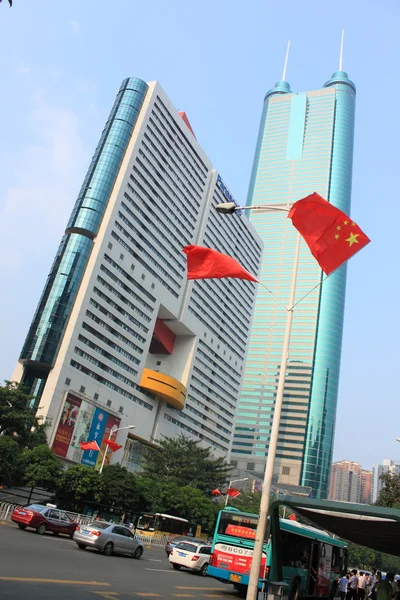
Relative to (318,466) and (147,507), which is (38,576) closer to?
(147,507)

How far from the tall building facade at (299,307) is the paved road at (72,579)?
13480cm

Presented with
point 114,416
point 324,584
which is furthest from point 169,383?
point 324,584

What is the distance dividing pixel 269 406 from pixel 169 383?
9097 centimetres

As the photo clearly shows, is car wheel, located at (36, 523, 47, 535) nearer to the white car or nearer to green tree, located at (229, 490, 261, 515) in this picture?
the white car

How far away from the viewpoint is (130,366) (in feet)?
257

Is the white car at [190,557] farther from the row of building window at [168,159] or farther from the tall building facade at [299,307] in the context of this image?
the tall building facade at [299,307]

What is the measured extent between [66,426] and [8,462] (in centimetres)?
2907

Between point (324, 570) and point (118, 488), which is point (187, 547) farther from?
point (118, 488)

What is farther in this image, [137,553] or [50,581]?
[137,553]

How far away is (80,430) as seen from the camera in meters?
65.5

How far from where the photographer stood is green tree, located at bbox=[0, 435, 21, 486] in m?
34.6

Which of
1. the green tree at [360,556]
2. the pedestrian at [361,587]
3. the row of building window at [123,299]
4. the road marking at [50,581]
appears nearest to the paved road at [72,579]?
the road marking at [50,581]

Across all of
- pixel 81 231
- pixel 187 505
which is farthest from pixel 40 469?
pixel 81 231

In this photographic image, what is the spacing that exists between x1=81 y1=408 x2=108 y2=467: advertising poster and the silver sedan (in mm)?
45756
